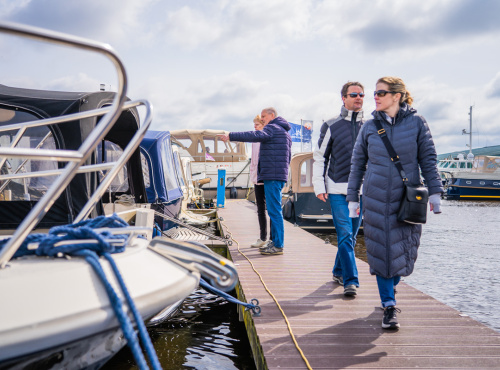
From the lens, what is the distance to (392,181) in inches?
133

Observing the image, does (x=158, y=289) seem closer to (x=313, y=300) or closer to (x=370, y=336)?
(x=370, y=336)

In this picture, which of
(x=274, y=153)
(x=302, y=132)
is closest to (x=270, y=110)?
(x=274, y=153)

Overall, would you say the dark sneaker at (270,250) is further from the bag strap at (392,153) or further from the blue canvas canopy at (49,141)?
the bag strap at (392,153)

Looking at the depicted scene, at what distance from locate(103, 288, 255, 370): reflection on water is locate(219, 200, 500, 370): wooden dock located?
640 millimetres

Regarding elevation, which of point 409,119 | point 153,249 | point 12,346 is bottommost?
point 12,346

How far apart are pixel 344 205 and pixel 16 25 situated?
11.3 ft

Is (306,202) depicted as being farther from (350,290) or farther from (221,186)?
(350,290)

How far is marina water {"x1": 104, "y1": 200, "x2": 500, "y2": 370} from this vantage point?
4.78 meters

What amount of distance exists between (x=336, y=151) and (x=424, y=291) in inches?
207

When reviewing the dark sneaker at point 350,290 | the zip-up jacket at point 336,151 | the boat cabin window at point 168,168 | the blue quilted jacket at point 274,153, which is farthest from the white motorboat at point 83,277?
the boat cabin window at point 168,168

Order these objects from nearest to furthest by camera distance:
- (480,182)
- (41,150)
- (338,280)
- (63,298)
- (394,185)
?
(63,298), (41,150), (394,185), (338,280), (480,182)

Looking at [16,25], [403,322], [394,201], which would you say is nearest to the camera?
[16,25]

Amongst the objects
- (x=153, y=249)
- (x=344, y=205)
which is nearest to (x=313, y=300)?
(x=344, y=205)

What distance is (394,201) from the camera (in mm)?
3369
